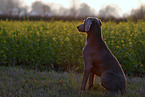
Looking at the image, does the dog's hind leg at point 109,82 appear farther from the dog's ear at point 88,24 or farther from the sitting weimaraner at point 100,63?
the dog's ear at point 88,24

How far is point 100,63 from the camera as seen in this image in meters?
4.08

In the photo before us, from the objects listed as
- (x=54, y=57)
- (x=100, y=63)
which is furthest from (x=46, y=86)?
(x=54, y=57)

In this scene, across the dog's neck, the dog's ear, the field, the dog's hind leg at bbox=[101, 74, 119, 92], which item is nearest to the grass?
the field

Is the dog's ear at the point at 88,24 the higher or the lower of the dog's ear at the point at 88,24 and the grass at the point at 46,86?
the higher

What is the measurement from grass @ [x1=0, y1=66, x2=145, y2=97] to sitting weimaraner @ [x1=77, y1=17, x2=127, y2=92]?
0.28m

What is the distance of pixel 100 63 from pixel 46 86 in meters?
1.64

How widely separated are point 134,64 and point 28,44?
13.0 ft

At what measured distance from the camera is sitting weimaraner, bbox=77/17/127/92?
4000 mm

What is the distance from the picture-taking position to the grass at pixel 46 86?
4.28 metres

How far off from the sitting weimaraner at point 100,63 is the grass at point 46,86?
280mm

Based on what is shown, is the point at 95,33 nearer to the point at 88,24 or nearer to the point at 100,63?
the point at 88,24

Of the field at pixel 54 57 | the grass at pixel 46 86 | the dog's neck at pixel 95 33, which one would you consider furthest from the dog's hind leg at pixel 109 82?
the field at pixel 54 57

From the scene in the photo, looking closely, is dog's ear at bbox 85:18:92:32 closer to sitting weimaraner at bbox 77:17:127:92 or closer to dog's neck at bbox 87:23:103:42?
sitting weimaraner at bbox 77:17:127:92

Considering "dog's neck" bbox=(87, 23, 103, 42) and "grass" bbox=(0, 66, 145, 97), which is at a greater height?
"dog's neck" bbox=(87, 23, 103, 42)
